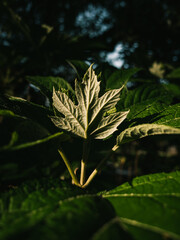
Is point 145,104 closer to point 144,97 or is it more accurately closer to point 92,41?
point 144,97

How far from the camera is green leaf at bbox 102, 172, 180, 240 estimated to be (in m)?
0.46

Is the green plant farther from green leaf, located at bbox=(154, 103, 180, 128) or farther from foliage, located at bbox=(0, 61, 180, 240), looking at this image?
green leaf, located at bbox=(154, 103, 180, 128)

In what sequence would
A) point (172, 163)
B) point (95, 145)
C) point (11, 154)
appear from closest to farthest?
point (95, 145) → point (11, 154) → point (172, 163)

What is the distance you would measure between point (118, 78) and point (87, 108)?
504 mm

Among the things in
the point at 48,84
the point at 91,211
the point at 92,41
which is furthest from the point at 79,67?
the point at 92,41

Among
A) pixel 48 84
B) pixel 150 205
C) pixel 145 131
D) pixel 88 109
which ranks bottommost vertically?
pixel 150 205

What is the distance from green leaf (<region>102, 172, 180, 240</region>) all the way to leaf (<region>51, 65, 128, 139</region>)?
22cm

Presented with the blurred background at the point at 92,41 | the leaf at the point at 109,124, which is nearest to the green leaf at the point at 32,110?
the leaf at the point at 109,124

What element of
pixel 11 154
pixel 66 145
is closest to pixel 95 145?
pixel 66 145

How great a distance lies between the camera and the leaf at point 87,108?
72 centimetres

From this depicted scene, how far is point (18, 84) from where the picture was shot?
8.87 ft

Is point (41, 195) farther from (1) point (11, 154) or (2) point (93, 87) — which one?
(1) point (11, 154)

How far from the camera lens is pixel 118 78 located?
44.9 inches

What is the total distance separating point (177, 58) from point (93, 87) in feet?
15.4
